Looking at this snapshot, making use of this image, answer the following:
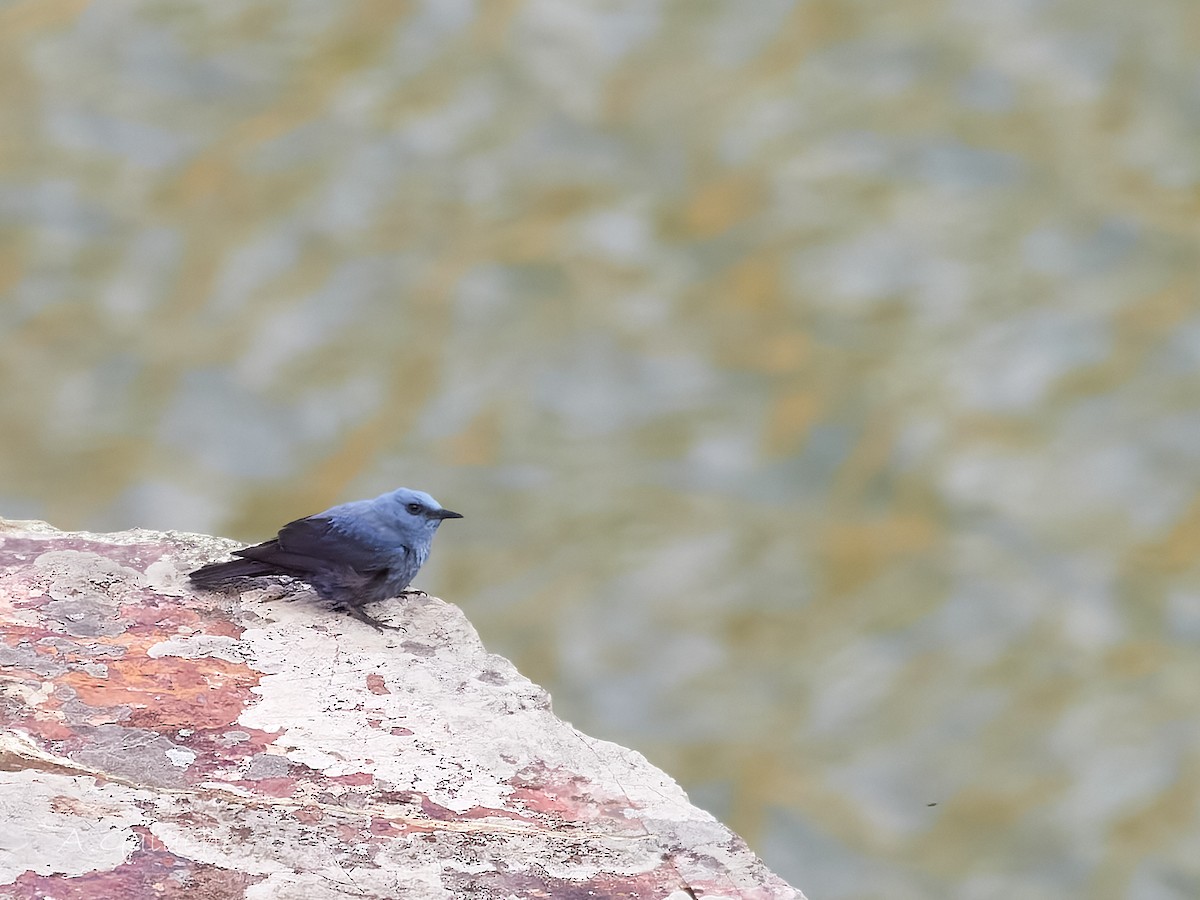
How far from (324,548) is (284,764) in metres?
0.87

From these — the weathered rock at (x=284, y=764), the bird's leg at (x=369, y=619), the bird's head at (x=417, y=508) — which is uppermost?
the bird's head at (x=417, y=508)

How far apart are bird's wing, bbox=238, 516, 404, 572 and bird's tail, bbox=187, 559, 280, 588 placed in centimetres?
2

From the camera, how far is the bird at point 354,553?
11.2 ft

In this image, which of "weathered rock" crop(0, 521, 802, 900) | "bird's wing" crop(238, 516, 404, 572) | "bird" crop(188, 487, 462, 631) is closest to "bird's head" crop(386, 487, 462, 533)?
"bird" crop(188, 487, 462, 631)

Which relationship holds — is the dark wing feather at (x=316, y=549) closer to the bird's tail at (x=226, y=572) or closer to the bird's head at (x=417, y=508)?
the bird's tail at (x=226, y=572)

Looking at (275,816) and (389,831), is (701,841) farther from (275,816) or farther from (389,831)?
(275,816)

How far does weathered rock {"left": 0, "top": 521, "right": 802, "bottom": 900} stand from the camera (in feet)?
7.91

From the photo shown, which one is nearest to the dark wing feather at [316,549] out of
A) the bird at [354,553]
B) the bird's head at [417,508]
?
the bird at [354,553]

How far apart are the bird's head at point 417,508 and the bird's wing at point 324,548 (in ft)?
0.38

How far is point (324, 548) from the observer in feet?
11.6

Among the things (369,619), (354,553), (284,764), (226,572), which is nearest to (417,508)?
(354,553)

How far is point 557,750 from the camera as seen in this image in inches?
117

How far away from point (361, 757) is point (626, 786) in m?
0.50

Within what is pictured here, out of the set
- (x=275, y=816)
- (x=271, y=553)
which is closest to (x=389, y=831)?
(x=275, y=816)
